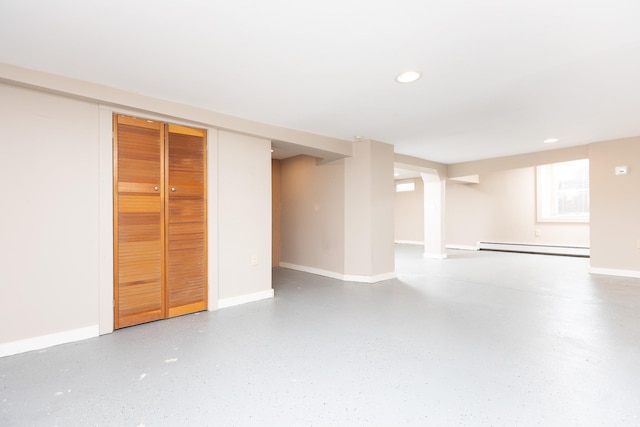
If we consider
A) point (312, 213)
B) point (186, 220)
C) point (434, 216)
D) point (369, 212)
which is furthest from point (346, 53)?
point (434, 216)

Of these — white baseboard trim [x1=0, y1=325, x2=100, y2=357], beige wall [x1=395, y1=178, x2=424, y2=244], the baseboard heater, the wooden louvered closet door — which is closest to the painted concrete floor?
white baseboard trim [x1=0, y1=325, x2=100, y2=357]

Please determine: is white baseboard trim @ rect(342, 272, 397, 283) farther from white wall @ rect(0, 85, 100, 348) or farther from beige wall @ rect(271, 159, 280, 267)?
white wall @ rect(0, 85, 100, 348)

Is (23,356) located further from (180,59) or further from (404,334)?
(404,334)

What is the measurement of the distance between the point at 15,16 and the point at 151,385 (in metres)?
2.25

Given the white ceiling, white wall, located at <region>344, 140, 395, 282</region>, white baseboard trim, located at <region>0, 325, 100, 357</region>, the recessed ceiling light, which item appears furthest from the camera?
white wall, located at <region>344, 140, 395, 282</region>

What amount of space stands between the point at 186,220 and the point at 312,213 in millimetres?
2584

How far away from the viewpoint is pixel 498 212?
8984 mm

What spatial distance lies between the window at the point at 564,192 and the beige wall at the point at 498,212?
0.20 metres

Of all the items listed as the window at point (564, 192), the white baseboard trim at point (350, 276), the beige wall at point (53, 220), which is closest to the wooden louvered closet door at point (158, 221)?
the beige wall at point (53, 220)

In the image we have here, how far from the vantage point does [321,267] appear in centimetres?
527

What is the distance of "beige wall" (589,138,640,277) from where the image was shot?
188 inches

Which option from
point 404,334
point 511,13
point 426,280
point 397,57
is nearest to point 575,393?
point 404,334

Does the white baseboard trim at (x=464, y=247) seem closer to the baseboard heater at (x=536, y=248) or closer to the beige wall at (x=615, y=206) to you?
the baseboard heater at (x=536, y=248)

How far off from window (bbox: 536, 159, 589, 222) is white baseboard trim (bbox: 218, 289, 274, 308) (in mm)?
8243
